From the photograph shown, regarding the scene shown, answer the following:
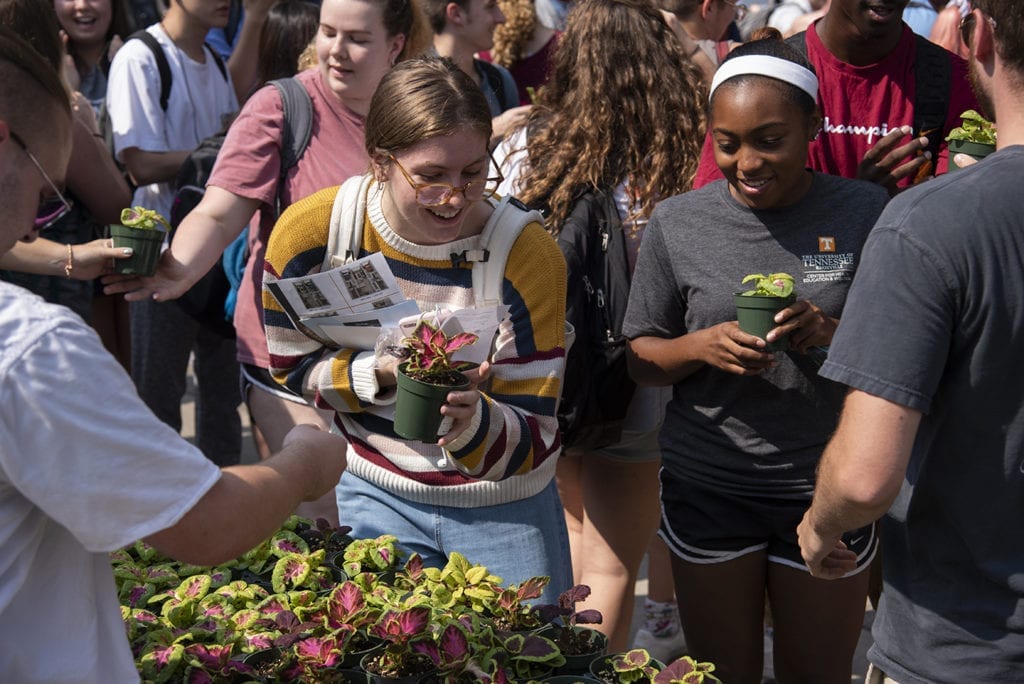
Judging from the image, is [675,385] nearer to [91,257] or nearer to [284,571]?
[284,571]

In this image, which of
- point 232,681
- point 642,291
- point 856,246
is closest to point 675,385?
point 642,291

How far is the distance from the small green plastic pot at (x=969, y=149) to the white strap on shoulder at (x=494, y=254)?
1278 mm

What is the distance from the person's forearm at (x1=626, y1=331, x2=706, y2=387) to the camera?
2.94 metres

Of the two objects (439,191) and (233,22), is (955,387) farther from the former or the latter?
(233,22)

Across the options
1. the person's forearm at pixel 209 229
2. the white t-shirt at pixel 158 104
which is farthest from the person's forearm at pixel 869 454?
the white t-shirt at pixel 158 104

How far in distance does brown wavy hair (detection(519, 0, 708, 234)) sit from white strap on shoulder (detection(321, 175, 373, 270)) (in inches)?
34.2

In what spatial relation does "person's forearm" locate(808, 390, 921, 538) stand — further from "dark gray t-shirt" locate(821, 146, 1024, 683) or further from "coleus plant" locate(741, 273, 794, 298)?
"coleus plant" locate(741, 273, 794, 298)

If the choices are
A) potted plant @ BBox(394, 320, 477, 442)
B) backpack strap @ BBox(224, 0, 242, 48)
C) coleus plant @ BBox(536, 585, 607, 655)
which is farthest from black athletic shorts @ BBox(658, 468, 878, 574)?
backpack strap @ BBox(224, 0, 242, 48)

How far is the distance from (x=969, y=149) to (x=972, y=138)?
42 mm

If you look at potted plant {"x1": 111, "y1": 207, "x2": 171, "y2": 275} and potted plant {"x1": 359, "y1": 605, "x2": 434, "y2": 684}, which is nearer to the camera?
potted plant {"x1": 359, "y1": 605, "x2": 434, "y2": 684}

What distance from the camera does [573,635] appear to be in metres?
2.26

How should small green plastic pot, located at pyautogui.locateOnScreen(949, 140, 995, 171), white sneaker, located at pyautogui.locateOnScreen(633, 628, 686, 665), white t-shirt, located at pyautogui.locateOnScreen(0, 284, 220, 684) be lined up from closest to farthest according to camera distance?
white t-shirt, located at pyautogui.locateOnScreen(0, 284, 220, 684) < small green plastic pot, located at pyautogui.locateOnScreen(949, 140, 995, 171) < white sneaker, located at pyautogui.locateOnScreen(633, 628, 686, 665)

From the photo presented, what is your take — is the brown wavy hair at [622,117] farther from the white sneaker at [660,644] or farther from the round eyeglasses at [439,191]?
the white sneaker at [660,644]

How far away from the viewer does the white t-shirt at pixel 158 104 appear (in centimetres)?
469
